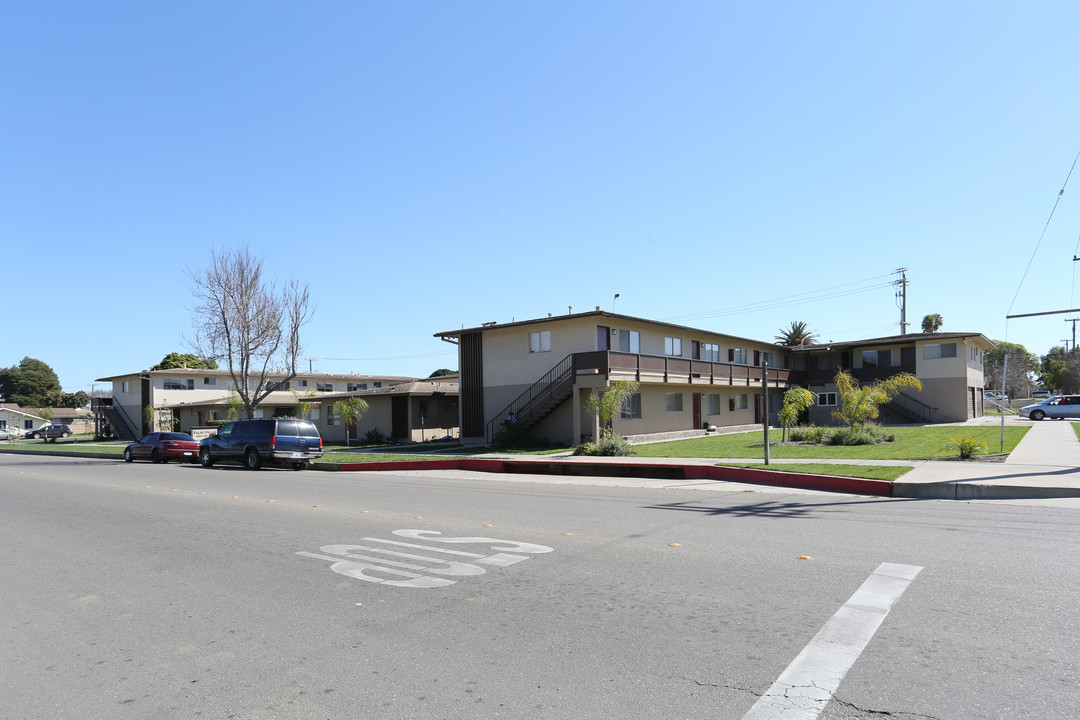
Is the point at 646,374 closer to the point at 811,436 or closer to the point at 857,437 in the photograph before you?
the point at 811,436

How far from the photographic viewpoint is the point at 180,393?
191 ft

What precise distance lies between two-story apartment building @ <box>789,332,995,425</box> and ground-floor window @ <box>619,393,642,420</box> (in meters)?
18.9

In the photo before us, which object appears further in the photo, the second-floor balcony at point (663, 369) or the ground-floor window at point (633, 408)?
the ground-floor window at point (633, 408)

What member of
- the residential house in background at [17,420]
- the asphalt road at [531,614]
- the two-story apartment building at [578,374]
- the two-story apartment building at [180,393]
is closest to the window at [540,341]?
the two-story apartment building at [578,374]

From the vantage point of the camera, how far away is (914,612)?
5.64 meters

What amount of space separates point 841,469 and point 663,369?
16476 mm

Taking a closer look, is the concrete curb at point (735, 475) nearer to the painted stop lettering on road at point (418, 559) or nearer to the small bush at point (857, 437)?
the painted stop lettering on road at point (418, 559)

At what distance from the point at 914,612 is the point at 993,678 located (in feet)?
4.47

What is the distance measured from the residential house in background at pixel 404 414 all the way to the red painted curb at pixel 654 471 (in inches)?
505

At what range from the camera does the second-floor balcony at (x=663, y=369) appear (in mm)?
28453

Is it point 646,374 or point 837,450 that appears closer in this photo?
point 837,450

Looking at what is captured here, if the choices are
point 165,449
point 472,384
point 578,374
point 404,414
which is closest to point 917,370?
point 578,374

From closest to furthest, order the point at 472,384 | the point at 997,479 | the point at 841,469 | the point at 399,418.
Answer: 1. the point at 997,479
2. the point at 841,469
3. the point at 472,384
4. the point at 399,418

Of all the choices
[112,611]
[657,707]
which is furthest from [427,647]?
[112,611]
